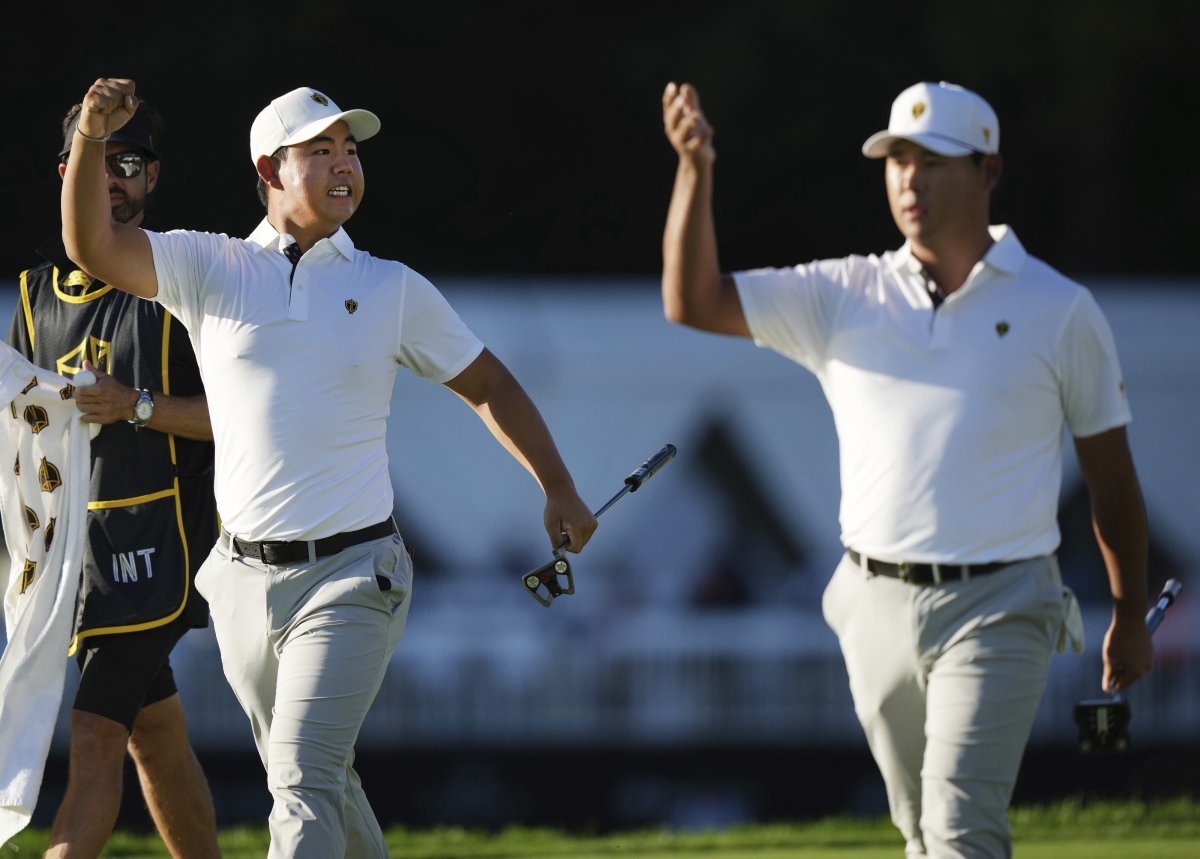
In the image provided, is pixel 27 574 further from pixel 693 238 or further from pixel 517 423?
pixel 693 238

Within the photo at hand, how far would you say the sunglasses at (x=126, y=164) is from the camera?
20.0 ft

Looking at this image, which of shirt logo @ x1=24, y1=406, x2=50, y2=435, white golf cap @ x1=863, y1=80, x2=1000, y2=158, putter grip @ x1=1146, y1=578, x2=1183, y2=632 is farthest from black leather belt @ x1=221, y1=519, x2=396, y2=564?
putter grip @ x1=1146, y1=578, x2=1183, y2=632

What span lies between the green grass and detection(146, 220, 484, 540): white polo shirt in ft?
8.84

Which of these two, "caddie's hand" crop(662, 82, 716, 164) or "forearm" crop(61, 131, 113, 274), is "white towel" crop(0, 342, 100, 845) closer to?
"forearm" crop(61, 131, 113, 274)

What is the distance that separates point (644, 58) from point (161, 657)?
11.9 meters

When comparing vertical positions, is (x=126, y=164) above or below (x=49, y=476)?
above

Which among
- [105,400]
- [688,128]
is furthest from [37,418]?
[688,128]

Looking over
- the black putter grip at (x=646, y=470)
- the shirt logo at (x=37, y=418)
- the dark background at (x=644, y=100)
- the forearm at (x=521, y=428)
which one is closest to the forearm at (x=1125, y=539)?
the black putter grip at (x=646, y=470)

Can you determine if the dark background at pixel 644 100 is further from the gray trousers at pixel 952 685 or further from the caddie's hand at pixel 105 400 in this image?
the gray trousers at pixel 952 685

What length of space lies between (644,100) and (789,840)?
955cm

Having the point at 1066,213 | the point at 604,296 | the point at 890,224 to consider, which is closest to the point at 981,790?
the point at 604,296

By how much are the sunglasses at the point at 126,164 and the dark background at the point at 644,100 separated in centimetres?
941

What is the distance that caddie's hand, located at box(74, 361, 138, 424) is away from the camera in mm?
5812

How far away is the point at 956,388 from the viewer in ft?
15.9
